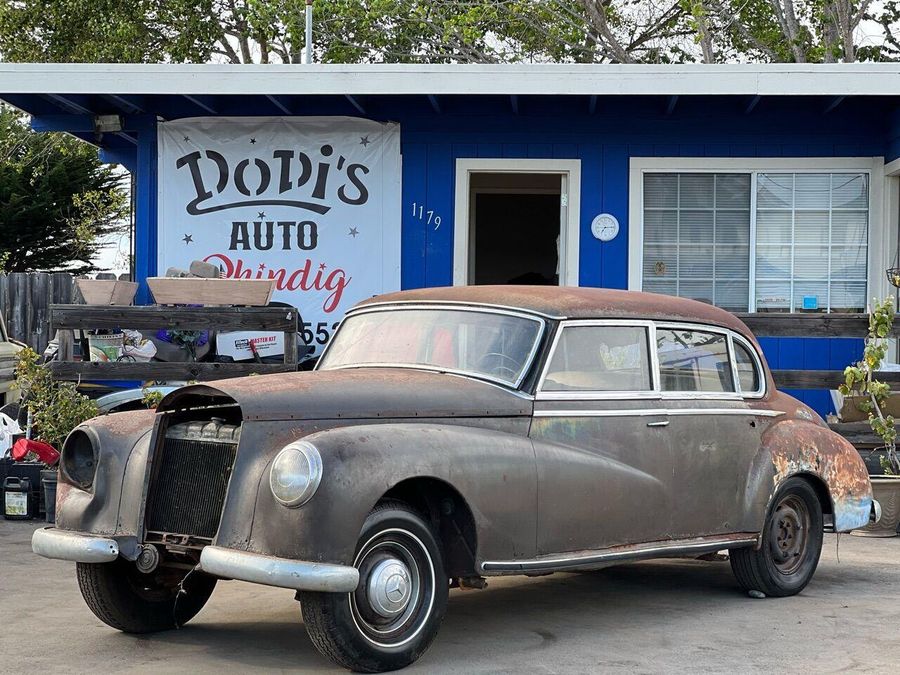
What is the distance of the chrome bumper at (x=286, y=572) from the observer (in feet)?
14.7

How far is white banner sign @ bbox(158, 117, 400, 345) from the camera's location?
1123cm

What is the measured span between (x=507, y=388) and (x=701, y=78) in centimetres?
569

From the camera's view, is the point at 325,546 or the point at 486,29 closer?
the point at 325,546

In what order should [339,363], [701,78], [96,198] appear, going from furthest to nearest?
[96,198] < [701,78] < [339,363]

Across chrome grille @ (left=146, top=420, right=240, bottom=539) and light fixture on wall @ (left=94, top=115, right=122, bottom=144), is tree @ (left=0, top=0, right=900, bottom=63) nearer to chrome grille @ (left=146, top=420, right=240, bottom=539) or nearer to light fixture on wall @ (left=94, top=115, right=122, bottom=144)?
light fixture on wall @ (left=94, top=115, right=122, bottom=144)

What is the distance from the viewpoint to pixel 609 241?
11.1 meters

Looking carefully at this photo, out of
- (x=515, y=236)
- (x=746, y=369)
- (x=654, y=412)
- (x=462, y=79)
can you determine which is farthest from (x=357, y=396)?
(x=515, y=236)

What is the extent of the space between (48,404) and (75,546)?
15.1 feet

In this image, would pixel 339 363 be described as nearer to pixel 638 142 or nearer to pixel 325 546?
pixel 325 546

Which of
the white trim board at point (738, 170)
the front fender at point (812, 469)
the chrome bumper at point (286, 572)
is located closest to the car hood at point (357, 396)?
the chrome bumper at point (286, 572)

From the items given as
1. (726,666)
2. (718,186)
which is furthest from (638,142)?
(726,666)

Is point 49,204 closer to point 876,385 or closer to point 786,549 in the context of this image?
point 876,385

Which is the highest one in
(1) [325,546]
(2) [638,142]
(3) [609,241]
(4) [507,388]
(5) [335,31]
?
(5) [335,31]

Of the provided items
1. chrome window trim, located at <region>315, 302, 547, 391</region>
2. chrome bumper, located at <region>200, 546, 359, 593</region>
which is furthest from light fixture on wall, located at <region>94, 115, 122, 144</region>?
chrome bumper, located at <region>200, 546, 359, 593</region>
